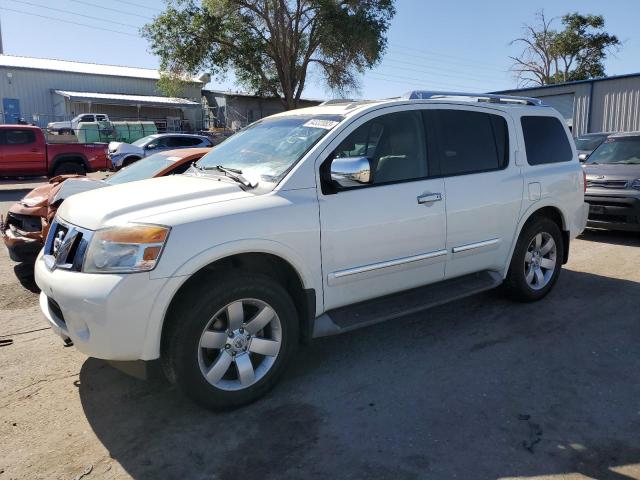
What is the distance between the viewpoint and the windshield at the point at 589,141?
1351 centimetres

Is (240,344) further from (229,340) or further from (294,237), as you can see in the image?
(294,237)

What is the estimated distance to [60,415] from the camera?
335 cm

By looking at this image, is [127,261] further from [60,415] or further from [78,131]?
[78,131]

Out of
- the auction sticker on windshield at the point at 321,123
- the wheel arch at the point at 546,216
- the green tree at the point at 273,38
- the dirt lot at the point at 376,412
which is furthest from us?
the green tree at the point at 273,38

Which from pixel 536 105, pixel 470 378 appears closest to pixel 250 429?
pixel 470 378

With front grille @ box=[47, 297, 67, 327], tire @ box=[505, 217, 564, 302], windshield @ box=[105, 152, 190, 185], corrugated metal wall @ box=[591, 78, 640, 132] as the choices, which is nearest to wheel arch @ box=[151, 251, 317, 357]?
front grille @ box=[47, 297, 67, 327]

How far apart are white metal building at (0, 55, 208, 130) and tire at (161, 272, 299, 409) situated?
38.8m

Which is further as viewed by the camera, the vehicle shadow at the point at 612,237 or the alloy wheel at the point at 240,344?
the vehicle shadow at the point at 612,237

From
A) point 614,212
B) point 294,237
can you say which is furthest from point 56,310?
point 614,212

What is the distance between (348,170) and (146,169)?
4.26m

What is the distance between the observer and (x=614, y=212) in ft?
27.0

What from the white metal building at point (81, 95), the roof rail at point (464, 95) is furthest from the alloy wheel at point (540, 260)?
the white metal building at point (81, 95)

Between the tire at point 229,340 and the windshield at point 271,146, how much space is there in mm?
812

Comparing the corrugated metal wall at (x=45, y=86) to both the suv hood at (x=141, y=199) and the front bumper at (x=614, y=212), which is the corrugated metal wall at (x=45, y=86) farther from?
the suv hood at (x=141, y=199)
